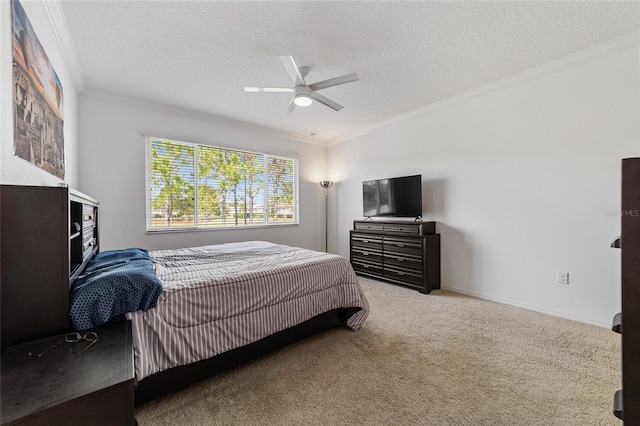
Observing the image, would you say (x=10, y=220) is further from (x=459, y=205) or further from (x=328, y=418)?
(x=459, y=205)

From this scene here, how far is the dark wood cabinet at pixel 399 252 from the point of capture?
12.0 feet

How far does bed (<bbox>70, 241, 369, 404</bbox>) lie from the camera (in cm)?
140

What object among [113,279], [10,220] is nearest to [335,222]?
[113,279]

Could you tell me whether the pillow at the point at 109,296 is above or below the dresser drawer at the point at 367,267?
above

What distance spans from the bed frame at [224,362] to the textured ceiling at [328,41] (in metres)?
2.51

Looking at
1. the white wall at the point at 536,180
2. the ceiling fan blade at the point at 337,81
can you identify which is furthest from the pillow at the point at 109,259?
the white wall at the point at 536,180

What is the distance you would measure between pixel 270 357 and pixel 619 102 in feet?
12.7

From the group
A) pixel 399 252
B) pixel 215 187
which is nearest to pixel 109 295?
pixel 215 187

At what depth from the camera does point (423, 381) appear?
174cm

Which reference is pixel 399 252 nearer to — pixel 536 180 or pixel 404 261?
pixel 404 261

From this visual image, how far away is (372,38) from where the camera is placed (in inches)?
91.4

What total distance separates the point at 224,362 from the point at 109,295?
876mm

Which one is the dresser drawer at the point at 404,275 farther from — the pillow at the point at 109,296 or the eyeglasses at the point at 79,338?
the eyeglasses at the point at 79,338

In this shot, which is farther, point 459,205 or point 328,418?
point 459,205
